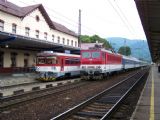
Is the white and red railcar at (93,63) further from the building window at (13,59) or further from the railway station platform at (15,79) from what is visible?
the building window at (13,59)

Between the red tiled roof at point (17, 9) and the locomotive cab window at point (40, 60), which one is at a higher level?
the red tiled roof at point (17, 9)

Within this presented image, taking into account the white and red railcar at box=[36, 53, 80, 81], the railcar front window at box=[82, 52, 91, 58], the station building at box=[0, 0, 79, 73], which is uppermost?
the station building at box=[0, 0, 79, 73]

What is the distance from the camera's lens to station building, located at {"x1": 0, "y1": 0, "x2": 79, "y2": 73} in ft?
110

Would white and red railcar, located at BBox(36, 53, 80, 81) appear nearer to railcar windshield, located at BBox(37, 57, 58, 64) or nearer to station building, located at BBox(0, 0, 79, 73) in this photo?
railcar windshield, located at BBox(37, 57, 58, 64)

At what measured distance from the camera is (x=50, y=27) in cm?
5325

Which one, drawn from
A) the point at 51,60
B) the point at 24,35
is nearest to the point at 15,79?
the point at 51,60

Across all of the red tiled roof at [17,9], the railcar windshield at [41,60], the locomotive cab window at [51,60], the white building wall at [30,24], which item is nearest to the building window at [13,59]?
the white building wall at [30,24]

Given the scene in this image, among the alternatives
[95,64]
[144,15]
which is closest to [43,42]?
[95,64]

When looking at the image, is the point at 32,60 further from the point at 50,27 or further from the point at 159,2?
the point at 159,2

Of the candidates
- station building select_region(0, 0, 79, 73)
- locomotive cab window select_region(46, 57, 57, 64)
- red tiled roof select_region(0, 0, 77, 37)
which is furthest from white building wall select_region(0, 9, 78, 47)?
locomotive cab window select_region(46, 57, 57, 64)

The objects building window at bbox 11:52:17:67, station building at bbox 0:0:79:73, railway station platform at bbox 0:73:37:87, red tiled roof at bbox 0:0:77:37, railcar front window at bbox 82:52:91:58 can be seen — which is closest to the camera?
railway station platform at bbox 0:73:37:87

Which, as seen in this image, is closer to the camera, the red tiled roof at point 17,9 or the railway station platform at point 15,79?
the railway station platform at point 15,79

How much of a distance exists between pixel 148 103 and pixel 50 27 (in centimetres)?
4067

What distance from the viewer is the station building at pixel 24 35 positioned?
3347 centimetres
